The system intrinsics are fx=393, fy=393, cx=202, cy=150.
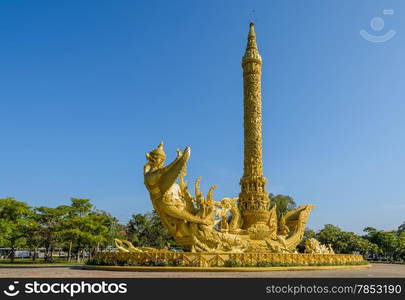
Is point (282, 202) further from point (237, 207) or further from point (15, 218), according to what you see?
point (15, 218)

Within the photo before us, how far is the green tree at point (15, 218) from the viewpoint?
2606cm

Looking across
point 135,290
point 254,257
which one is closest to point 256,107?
point 254,257

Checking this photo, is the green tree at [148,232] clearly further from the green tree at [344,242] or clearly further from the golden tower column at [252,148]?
the golden tower column at [252,148]

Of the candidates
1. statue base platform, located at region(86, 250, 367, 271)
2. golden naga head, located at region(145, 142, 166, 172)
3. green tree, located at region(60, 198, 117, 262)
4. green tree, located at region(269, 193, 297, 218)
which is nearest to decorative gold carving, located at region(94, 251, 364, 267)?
statue base platform, located at region(86, 250, 367, 271)

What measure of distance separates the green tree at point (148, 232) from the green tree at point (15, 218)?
37.1ft

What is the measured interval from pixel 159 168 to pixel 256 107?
8811 millimetres

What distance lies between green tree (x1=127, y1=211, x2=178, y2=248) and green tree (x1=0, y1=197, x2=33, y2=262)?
1131 centimetres

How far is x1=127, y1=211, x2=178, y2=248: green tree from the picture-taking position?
36625 millimetres

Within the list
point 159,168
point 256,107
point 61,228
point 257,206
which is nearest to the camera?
point 159,168

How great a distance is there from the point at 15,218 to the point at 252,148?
16970 mm

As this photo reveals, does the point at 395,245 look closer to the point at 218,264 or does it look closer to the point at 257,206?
the point at 257,206

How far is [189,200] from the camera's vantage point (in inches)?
→ 646

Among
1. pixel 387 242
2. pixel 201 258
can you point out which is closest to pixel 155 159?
pixel 201 258

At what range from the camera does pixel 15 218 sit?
2672cm
